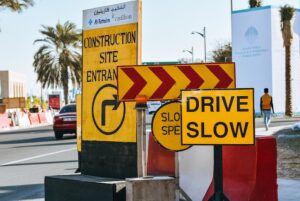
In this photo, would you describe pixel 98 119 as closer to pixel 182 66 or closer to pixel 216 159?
pixel 182 66

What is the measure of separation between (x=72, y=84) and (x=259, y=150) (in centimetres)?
5586

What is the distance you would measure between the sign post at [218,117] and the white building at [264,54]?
46.2 metres

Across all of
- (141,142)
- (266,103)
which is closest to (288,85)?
(266,103)

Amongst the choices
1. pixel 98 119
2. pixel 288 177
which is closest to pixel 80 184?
pixel 98 119

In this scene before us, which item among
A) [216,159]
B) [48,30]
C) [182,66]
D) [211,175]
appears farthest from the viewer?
[48,30]

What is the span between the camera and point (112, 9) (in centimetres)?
809

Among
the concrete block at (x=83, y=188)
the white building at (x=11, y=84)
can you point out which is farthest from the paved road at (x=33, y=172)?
the white building at (x=11, y=84)

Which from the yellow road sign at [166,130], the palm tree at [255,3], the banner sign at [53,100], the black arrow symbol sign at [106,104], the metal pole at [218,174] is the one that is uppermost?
the palm tree at [255,3]

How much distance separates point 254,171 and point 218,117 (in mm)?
1863

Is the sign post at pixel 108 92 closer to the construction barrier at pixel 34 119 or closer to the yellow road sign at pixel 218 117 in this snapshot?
the yellow road sign at pixel 218 117

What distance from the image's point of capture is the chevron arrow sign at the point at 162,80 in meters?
7.16

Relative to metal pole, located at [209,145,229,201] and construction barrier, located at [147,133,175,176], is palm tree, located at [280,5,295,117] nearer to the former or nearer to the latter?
construction barrier, located at [147,133,175,176]

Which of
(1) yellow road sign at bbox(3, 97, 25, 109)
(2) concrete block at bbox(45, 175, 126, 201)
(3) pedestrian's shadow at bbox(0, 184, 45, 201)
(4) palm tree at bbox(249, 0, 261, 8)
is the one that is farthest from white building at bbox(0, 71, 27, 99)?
(2) concrete block at bbox(45, 175, 126, 201)

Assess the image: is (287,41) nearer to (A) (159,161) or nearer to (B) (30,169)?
(B) (30,169)
